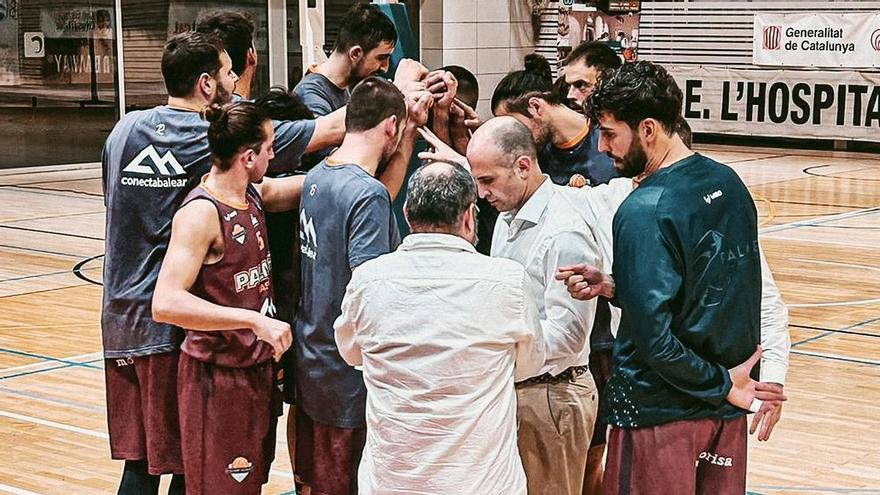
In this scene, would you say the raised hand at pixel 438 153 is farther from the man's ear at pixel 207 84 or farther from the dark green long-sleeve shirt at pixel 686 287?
the dark green long-sleeve shirt at pixel 686 287

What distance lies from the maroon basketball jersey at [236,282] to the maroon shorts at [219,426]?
52 millimetres

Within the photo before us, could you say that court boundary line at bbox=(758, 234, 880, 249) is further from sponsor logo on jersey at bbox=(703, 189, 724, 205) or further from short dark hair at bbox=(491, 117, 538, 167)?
sponsor logo on jersey at bbox=(703, 189, 724, 205)

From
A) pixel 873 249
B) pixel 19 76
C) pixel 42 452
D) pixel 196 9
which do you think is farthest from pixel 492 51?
pixel 42 452

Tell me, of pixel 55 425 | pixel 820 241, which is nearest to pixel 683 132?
pixel 55 425

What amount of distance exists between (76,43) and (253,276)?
17.2m

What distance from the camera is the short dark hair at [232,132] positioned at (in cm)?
416

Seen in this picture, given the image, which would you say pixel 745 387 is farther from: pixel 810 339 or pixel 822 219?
pixel 822 219

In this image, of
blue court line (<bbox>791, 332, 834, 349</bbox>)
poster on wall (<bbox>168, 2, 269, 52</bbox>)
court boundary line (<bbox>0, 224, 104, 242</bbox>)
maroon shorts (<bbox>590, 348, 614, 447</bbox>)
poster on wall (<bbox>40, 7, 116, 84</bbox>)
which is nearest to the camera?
maroon shorts (<bbox>590, 348, 614, 447</bbox>)

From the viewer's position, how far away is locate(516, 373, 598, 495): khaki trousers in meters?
4.03

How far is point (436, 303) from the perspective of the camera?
3273 millimetres

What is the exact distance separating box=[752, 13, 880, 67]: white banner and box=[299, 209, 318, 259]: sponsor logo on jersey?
703 inches

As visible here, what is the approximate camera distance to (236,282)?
421cm

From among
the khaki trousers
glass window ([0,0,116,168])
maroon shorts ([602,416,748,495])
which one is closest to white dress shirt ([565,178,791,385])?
maroon shorts ([602,416,748,495])

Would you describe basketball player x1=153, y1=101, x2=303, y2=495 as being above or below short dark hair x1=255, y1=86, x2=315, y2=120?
below
